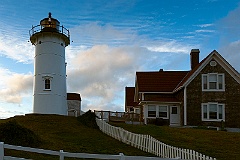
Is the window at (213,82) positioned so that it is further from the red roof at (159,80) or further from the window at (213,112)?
the red roof at (159,80)

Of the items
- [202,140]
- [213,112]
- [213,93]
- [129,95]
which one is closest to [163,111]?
[213,112]

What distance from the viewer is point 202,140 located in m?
25.0

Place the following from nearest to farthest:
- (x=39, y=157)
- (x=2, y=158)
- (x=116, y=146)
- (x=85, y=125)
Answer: (x=2, y=158) < (x=39, y=157) < (x=116, y=146) < (x=85, y=125)

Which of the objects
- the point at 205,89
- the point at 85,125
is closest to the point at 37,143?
the point at 85,125

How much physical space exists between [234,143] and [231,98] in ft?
37.8

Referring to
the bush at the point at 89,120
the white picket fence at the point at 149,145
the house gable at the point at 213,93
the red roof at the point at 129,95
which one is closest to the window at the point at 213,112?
the house gable at the point at 213,93

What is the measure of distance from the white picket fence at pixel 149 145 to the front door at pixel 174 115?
33.3 ft

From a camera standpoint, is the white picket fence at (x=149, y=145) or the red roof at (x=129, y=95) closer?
the white picket fence at (x=149, y=145)

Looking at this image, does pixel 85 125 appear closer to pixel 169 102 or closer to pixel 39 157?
pixel 169 102

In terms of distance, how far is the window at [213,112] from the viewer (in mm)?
34844

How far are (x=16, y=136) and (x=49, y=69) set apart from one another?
55.5 feet

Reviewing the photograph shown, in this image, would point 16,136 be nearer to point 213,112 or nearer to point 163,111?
point 163,111

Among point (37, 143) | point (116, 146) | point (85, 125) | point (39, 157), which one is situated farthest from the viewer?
point (85, 125)

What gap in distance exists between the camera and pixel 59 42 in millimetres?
37969
